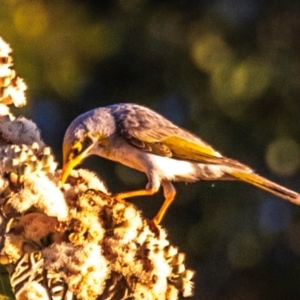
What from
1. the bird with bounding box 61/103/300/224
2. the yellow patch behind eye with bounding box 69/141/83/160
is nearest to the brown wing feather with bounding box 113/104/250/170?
the bird with bounding box 61/103/300/224

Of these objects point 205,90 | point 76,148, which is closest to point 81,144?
point 76,148

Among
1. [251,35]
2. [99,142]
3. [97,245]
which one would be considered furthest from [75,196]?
[251,35]

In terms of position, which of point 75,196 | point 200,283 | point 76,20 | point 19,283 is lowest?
point 200,283

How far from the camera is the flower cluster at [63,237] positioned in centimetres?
93

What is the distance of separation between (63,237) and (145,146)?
1.49 ft

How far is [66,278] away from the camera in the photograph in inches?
36.9

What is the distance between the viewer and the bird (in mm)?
1349

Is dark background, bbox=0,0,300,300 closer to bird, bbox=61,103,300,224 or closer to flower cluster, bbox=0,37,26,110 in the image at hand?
bird, bbox=61,103,300,224

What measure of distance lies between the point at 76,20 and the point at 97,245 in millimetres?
867

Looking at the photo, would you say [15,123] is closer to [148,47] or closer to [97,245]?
[97,245]

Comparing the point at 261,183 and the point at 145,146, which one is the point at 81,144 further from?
the point at 261,183

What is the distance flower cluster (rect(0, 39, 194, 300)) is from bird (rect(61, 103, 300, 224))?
32 cm

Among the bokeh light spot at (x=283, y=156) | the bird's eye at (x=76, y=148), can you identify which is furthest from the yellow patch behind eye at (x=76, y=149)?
the bokeh light spot at (x=283, y=156)

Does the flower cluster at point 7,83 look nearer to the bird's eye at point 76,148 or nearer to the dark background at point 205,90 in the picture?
the bird's eye at point 76,148
